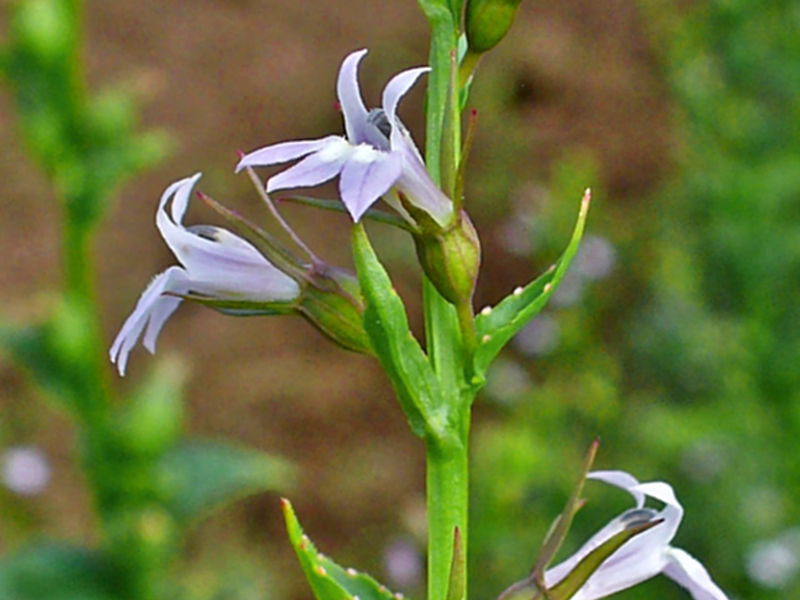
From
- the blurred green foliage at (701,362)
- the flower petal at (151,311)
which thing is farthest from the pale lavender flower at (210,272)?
the blurred green foliage at (701,362)

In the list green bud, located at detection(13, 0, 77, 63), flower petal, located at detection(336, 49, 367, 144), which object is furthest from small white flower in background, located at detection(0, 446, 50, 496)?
flower petal, located at detection(336, 49, 367, 144)

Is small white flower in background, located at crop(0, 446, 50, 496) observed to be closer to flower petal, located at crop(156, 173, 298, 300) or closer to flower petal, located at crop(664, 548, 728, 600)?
flower petal, located at crop(156, 173, 298, 300)

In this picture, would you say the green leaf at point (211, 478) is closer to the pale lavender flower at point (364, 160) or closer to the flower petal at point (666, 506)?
the flower petal at point (666, 506)

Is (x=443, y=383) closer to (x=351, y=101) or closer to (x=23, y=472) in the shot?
(x=351, y=101)

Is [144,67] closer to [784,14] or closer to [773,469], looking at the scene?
[784,14]

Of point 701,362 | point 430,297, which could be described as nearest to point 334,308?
point 430,297

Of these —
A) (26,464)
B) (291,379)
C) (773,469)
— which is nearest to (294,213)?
(291,379)
